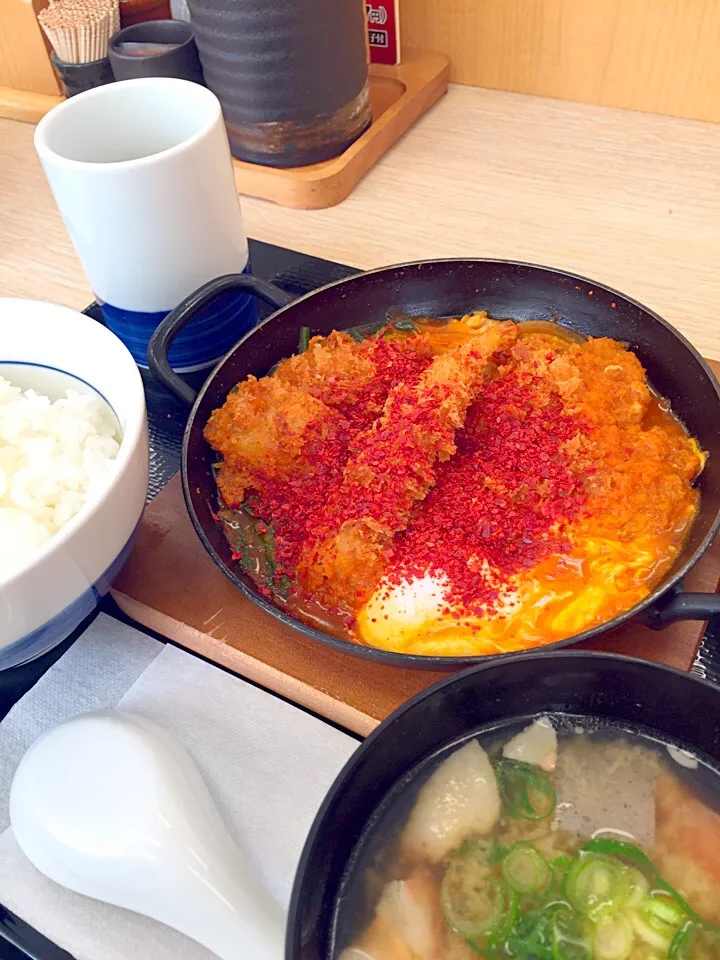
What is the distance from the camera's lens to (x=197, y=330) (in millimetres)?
1530

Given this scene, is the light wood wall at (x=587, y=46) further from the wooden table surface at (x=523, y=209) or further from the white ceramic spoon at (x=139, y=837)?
the white ceramic spoon at (x=139, y=837)

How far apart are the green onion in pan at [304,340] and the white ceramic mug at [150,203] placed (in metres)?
0.17

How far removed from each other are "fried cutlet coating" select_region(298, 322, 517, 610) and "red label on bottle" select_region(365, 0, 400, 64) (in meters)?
1.31

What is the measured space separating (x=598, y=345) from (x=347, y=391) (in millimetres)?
443

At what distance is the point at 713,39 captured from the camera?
6.41ft

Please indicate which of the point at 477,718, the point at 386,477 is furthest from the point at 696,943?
the point at 386,477

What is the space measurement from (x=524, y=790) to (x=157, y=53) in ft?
6.12

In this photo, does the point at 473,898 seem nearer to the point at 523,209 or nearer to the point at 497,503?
the point at 497,503

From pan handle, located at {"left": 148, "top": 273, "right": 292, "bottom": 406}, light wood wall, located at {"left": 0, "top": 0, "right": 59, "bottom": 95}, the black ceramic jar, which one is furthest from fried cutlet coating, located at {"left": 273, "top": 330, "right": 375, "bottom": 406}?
light wood wall, located at {"left": 0, "top": 0, "right": 59, "bottom": 95}

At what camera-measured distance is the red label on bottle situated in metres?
2.20

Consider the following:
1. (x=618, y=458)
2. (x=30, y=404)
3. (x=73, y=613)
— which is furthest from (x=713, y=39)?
(x=73, y=613)

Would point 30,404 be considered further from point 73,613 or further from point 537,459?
point 537,459

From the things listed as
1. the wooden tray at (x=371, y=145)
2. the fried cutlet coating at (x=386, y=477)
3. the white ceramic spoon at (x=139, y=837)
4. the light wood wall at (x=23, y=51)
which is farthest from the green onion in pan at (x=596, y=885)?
the light wood wall at (x=23, y=51)

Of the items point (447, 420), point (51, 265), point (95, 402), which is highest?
point (95, 402)
